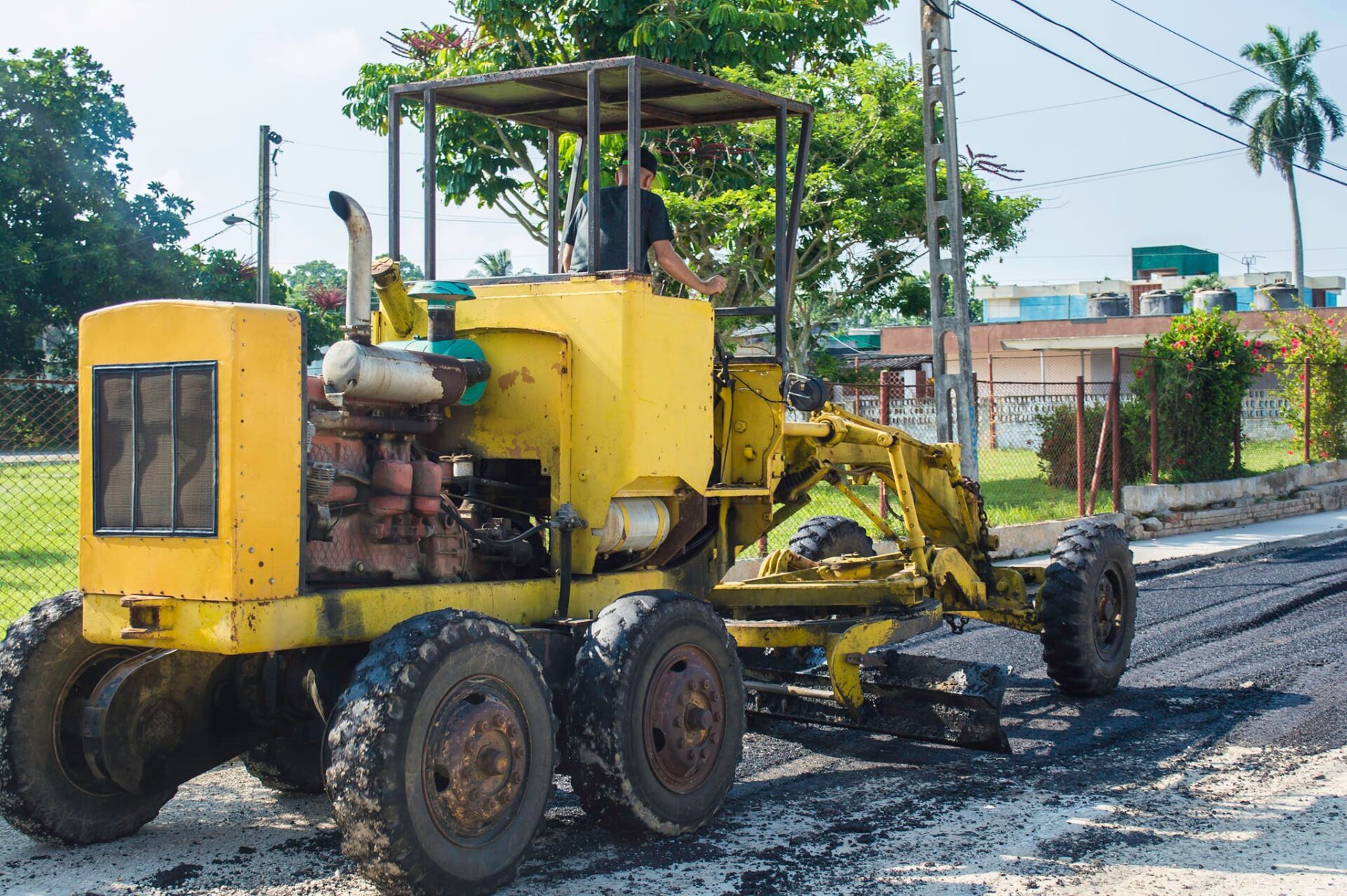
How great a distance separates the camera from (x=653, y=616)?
18.1ft

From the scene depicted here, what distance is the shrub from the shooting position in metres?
19.6

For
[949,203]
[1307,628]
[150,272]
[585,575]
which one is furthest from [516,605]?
[150,272]

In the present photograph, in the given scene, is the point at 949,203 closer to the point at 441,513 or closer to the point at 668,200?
the point at 668,200

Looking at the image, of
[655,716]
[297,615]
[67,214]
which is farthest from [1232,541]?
[67,214]

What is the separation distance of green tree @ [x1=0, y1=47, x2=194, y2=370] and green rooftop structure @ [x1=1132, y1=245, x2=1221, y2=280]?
68.8 m

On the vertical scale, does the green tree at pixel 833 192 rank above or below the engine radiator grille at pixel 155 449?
above

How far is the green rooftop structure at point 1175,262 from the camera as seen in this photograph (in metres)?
88.5

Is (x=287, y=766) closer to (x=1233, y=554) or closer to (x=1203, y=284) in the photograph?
(x=1233, y=554)

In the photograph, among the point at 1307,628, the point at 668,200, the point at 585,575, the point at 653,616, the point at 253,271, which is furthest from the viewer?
the point at 253,271

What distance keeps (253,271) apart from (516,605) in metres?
31.2

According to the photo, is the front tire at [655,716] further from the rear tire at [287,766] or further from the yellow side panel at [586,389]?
the rear tire at [287,766]

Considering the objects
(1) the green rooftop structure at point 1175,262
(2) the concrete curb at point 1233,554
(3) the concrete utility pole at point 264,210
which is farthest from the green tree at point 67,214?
(1) the green rooftop structure at point 1175,262

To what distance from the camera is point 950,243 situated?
15.0 metres

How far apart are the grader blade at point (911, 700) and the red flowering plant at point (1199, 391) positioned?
12429mm
